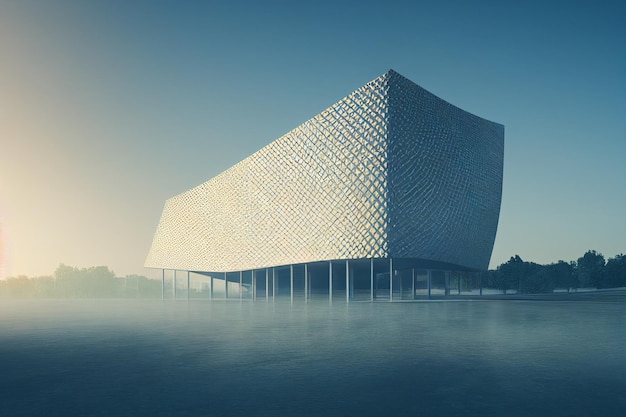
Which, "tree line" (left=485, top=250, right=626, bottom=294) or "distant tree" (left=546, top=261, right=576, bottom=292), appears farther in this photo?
"distant tree" (left=546, top=261, right=576, bottom=292)

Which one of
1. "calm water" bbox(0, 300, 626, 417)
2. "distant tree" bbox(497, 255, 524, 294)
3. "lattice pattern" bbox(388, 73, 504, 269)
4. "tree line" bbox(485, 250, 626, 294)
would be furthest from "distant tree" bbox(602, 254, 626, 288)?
"calm water" bbox(0, 300, 626, 417)

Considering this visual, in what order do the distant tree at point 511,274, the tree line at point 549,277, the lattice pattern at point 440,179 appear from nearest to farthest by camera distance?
the lattice pattern at point 440,179
the tree line at point 549,277
the distant tree at point 511,274

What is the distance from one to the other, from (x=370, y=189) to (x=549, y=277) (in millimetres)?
37613

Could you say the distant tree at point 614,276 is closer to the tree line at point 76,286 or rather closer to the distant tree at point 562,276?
the distant tree at point 562,276

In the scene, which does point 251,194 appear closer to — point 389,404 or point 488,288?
point 389,404

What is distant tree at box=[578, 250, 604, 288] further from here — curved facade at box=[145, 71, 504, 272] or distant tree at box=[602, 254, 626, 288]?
curved facade at box=[145, 71, 504, 272]

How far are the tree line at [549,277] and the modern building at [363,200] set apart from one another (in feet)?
49.8

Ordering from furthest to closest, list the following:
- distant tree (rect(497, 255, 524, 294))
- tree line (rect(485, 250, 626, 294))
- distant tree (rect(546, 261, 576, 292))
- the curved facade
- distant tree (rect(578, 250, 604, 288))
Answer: distant tree (rect(578, 250, 604, 288)), distant tree (rect(546, 261, 576, 292)), distant tree (rect(497, 255, 524, 294)), tree line (rect(485, 250, 626, 294)), the curved facade

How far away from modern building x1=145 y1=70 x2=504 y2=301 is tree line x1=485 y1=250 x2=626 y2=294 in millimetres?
15194

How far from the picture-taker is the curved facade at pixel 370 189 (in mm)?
37594

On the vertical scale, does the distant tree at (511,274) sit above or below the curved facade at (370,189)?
below

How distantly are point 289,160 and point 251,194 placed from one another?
576cm

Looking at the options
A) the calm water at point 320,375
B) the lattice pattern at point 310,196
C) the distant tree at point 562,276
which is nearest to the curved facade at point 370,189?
the lattice pattern at point 310,196

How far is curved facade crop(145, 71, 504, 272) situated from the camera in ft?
123
